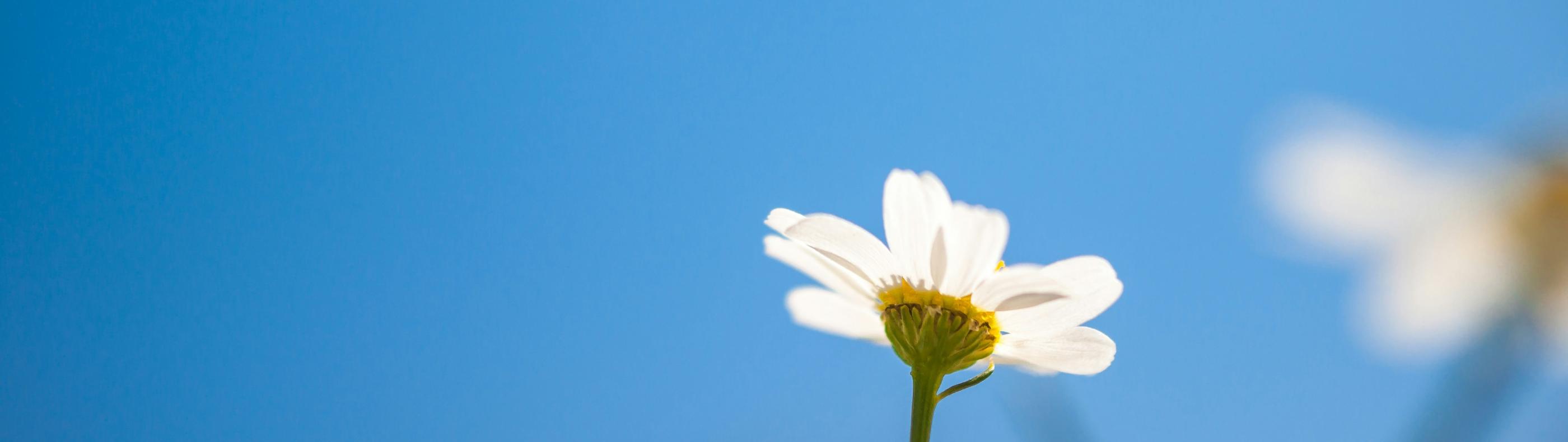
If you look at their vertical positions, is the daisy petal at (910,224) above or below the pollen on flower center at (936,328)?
above

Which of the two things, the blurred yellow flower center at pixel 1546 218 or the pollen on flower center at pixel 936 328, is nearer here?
the pollen on flower center at pixel 936 328

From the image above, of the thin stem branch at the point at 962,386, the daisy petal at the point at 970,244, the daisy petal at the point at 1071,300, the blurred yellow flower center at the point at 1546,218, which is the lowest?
the thin stem branch at the point at 962,386

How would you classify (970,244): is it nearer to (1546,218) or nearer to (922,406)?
(922,406)

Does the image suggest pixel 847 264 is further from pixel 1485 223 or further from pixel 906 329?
pixel 1485 223

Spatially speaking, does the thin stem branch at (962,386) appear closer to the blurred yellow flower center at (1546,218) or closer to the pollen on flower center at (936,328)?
the pollen on flower center at (936,328)

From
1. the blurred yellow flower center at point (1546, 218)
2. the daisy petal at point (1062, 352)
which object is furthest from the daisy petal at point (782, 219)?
the blurred yellow flower center at point (1546, 218)

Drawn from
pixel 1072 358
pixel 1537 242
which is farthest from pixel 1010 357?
pixel 1537 242

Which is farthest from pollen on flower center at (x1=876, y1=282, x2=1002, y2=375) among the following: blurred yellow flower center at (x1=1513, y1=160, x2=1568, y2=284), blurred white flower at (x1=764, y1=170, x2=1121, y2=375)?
blurred yellow flower center at (x1=1513, y1=160, x2=1568, y2=284)
